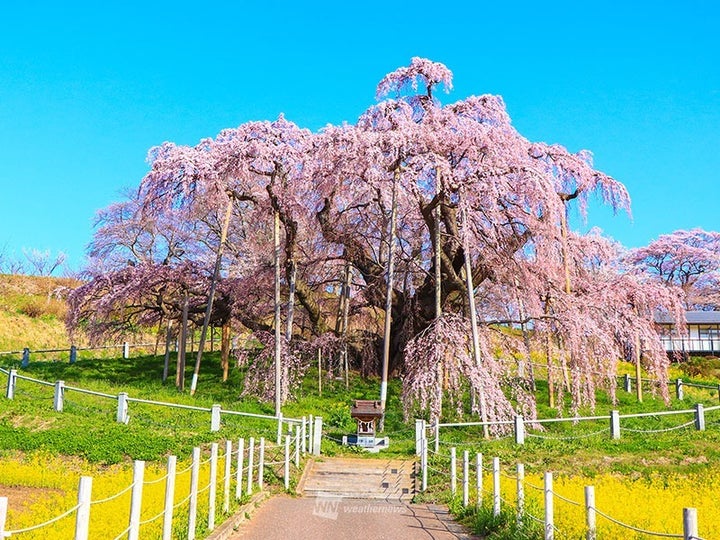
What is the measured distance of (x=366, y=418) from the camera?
20109 mm

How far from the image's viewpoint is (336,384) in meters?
29.1

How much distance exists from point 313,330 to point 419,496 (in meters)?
14.5

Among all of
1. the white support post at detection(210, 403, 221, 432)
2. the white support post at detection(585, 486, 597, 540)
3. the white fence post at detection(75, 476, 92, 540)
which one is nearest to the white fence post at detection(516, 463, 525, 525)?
the white support post at detection(585, 486, 597, 540)

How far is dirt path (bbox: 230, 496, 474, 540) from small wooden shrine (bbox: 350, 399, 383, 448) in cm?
485

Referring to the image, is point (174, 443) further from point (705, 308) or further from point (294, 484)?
point (705, 308)

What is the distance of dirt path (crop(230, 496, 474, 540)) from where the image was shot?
35.1 ft

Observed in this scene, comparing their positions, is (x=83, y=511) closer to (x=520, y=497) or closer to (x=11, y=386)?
(x=520, y=497)

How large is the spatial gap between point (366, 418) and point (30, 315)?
127ft

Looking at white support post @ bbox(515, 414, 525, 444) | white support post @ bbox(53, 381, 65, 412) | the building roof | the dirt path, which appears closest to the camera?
the dirt path

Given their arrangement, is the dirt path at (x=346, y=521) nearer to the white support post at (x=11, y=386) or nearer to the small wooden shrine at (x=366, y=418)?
the small wooden shrine at (x=366, y=418)

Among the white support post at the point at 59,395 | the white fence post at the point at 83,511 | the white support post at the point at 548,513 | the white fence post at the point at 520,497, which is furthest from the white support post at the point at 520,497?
the white support post at the point at 59,395

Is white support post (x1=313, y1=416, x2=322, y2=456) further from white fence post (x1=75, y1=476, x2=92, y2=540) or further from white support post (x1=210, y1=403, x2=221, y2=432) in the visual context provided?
white fence post (x1=75, y1=476, x2=92, y2=540)

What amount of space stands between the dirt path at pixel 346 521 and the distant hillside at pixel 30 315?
28.6m

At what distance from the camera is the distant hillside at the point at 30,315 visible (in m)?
44.8
